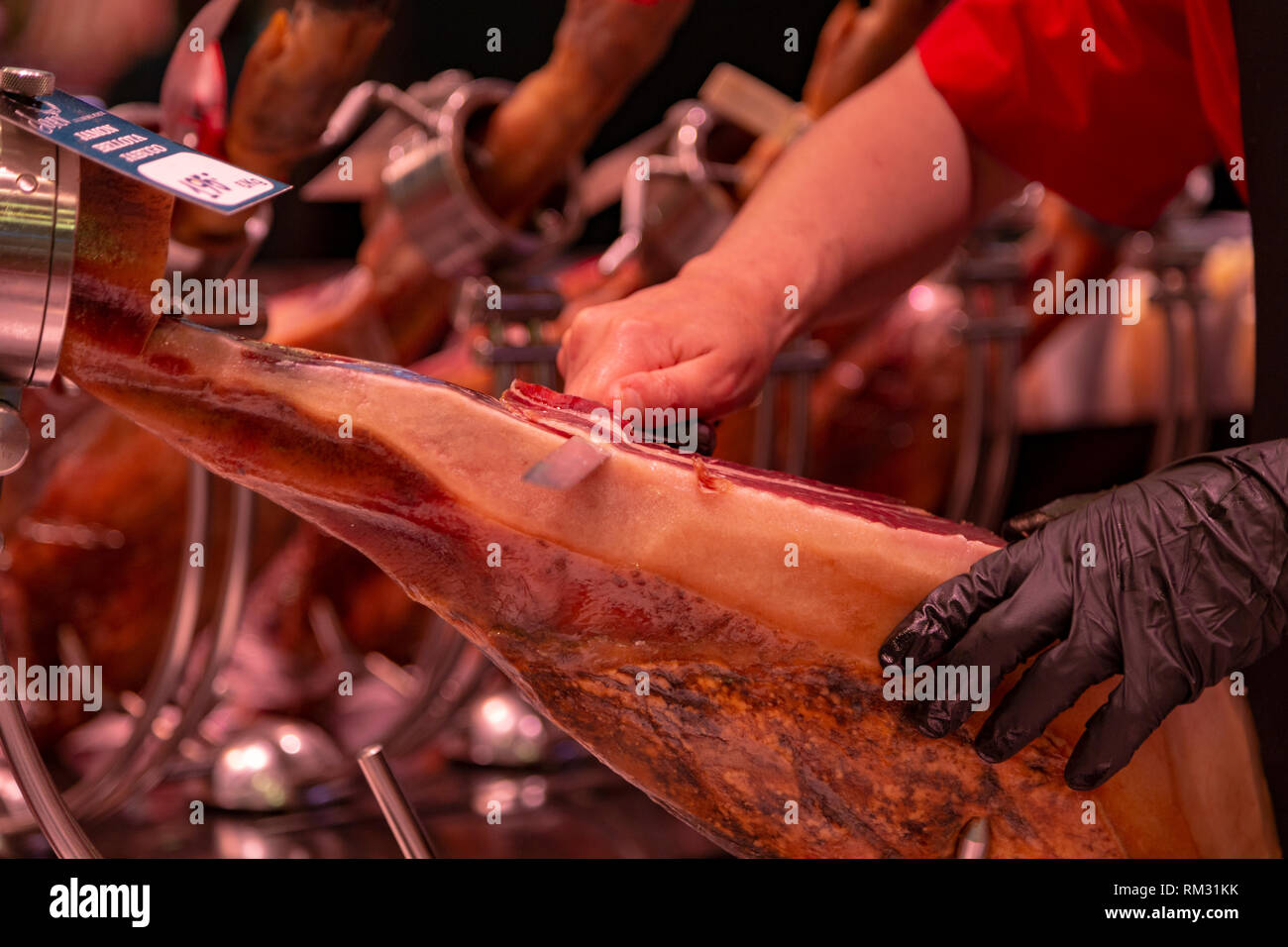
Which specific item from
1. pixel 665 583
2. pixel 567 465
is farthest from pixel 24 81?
pixel 665 583

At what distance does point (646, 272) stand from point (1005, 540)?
0.84 metres

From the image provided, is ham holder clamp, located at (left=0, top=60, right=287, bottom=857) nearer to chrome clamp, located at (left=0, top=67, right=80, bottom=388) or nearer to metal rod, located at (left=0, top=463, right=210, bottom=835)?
chrome clamp, located at (left=0, top=67, right=80, bottom=388)

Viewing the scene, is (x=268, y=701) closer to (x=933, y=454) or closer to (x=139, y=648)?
(x=139, y=648)

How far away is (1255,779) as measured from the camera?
971 mm

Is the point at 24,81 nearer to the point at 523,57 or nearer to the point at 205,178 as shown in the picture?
the point at 205,178

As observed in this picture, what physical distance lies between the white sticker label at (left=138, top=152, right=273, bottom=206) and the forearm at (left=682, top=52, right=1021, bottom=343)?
1.61 feet

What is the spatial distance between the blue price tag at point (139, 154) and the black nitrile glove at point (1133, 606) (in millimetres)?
485

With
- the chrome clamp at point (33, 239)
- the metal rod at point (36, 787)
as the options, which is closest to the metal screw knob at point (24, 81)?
the chrome clamp at point (33, 239)

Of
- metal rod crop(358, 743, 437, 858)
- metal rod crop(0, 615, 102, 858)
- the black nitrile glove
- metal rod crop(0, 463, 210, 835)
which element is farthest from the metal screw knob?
metal rod crop(0, 463, 210, 835)

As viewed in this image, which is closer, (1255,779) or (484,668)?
(1255,779)

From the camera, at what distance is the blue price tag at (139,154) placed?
0.67 meters

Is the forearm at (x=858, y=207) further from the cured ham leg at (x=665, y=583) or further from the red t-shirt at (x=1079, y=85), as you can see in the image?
Answer: the cured ham leg at (x=665, y=583)
